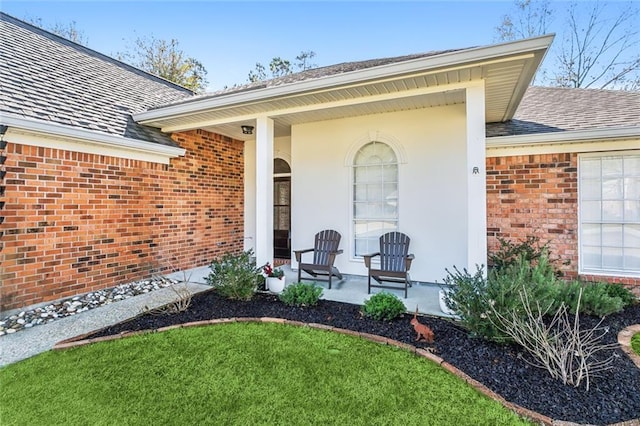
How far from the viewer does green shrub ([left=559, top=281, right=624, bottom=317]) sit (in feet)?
12.8

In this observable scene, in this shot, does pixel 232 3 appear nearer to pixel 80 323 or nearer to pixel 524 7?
pixel 80 323

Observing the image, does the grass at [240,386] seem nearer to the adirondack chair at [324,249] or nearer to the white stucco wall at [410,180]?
the adirondack chair at [324,249]

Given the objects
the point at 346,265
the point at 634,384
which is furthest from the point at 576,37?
the point at 634,384

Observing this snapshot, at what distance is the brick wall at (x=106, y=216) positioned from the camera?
437 cm

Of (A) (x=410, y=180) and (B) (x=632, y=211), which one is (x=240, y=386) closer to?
(A) (x=410, y=180)

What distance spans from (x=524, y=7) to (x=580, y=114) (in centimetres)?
1124

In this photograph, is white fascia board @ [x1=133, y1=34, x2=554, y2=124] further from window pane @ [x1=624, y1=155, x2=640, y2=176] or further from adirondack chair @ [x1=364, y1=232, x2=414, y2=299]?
window pane @ [x1=624, y1=155, x2=640, y2=176]

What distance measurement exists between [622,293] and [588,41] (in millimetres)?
13736

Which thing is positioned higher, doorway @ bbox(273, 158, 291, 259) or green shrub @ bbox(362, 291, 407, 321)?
doorway @ bbox(273, 158, 291, 259)

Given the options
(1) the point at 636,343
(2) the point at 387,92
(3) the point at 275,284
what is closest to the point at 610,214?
(1) the point at 636,343

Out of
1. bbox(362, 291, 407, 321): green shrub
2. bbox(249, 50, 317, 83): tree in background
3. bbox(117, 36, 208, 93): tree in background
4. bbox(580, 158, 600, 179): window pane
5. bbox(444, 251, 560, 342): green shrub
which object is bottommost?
bbox(362, 291, 407, 321): green shrub

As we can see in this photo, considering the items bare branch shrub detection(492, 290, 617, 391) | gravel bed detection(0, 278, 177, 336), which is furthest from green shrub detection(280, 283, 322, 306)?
gravel bed detection(0, 278, 177, 336)

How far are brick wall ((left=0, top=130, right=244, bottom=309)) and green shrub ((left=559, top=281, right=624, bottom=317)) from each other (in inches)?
265

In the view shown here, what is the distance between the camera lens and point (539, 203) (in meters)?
5.29
